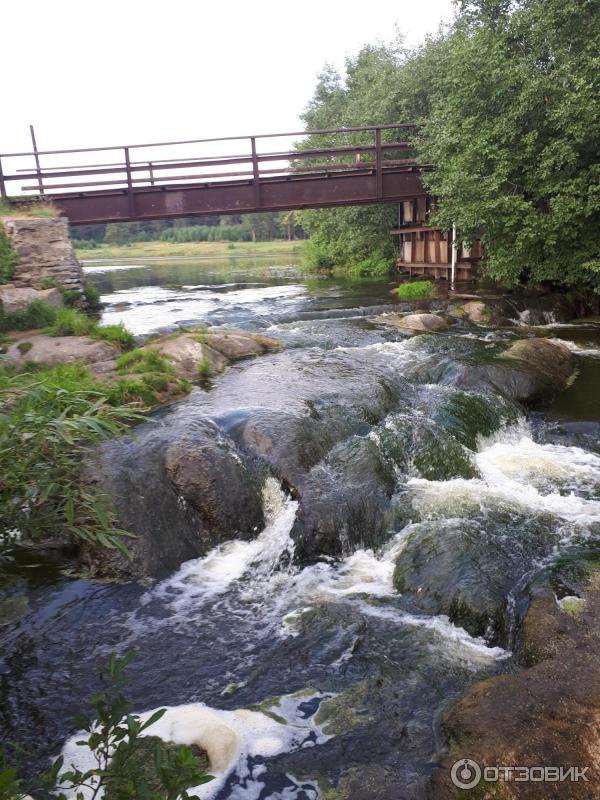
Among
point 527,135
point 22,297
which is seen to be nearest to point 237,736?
point 22,297

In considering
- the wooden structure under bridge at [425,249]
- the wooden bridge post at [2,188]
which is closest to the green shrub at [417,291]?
the wooden structure under bridge at [425,249]

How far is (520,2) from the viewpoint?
1664 centimetres

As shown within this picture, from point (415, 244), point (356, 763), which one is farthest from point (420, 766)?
point (415, 244)

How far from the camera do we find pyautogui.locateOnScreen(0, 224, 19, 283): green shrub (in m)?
14.7

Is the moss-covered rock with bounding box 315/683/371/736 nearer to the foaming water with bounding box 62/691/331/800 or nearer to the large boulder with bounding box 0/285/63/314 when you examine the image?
the foaming water with bounding box 62/691/331/800

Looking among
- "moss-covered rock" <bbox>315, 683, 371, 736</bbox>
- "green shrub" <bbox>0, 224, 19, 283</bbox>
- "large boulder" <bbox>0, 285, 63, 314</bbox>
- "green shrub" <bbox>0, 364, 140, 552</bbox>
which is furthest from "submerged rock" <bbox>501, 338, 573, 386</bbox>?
"green shrub" <bbox>0, 224, 19, 283</bbox>

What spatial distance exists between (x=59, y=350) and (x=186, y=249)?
66563 millimetres

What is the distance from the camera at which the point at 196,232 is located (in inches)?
3440

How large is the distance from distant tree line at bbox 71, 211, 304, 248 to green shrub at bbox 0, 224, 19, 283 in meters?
59.9

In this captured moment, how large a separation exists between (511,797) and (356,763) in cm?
117

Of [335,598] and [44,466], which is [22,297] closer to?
[335,598]

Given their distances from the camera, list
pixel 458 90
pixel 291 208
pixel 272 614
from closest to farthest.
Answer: pixel 272 614 → pixel 458 90 → pixel 291 208

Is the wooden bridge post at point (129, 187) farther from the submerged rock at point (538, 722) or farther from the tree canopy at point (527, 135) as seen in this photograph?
the submerged rock at point (538, 722)

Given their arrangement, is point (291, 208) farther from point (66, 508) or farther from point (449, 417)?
point (66, 508)
